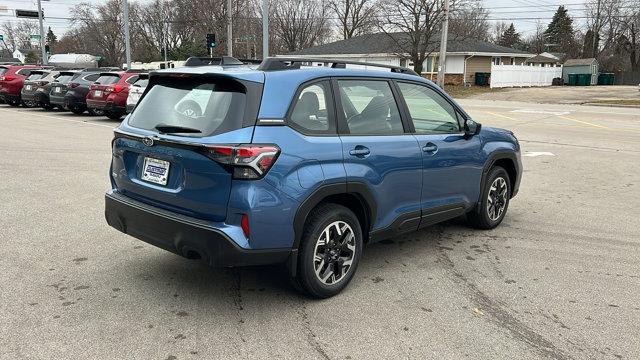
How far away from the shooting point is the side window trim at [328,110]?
3.79 meters

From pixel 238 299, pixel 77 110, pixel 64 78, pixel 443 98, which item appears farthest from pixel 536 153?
pixel 64 78

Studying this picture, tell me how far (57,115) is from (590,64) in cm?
5350

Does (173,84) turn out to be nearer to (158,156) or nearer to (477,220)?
(158,156)

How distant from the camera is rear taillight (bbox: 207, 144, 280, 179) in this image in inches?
137

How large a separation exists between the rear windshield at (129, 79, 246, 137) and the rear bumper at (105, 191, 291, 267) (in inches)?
23.6

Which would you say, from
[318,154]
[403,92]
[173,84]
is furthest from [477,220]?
[173,84]

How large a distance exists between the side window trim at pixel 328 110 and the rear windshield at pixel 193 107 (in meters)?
0.34

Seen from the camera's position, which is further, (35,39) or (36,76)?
(35,39)

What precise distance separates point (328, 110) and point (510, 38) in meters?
104

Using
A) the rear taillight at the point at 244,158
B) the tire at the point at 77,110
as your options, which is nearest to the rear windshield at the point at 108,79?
the tire at the point at 77,110

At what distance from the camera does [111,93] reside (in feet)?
56.5

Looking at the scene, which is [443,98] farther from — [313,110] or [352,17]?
[352,17]

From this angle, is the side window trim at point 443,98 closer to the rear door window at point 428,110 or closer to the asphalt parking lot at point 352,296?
the rear door window at point 428,110

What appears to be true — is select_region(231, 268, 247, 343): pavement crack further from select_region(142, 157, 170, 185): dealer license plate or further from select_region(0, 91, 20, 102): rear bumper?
select_region(0, 91, 20, 102): rear bumper
